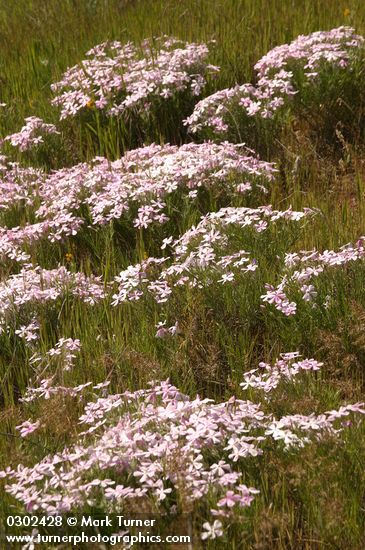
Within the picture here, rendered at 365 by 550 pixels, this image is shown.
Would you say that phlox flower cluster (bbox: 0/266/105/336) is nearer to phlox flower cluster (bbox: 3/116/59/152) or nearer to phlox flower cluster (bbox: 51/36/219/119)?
phlox flower cluster (bbox: 3/116/59/152)

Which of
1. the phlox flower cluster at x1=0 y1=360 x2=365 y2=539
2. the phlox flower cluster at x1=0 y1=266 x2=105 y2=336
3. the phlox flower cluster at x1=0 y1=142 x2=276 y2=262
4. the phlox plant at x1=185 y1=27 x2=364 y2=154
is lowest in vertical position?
the phlox flower cluster at x1=0 y1=360 x2=365 y2=539

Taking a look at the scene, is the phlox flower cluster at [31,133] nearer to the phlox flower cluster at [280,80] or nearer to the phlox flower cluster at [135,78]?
the phlox flower cluster at [135,78]

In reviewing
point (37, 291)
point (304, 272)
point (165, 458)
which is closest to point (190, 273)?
point (304, 272)

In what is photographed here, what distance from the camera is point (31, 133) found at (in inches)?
275

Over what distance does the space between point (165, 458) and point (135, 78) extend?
4533mm

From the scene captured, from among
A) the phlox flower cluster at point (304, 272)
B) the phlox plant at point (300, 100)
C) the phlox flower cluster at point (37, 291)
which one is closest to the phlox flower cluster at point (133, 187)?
the phlox flower cluster at point (37, 291)

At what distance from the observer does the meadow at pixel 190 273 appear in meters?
3.39

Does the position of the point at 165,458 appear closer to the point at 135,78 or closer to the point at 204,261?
the point at 204,261

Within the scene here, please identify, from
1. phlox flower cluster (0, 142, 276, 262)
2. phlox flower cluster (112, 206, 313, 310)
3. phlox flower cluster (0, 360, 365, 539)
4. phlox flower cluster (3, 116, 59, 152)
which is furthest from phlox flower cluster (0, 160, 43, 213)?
phlox flower cluster (0, 360, 365, 539)

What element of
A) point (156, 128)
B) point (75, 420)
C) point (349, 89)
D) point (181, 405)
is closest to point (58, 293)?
point (75, 420)

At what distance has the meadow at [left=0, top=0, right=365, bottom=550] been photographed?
11.1 ft

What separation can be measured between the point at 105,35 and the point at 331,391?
18.7ft

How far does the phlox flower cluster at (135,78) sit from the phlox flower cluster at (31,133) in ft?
0.56

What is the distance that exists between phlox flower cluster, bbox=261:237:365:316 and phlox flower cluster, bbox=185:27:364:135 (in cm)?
210
